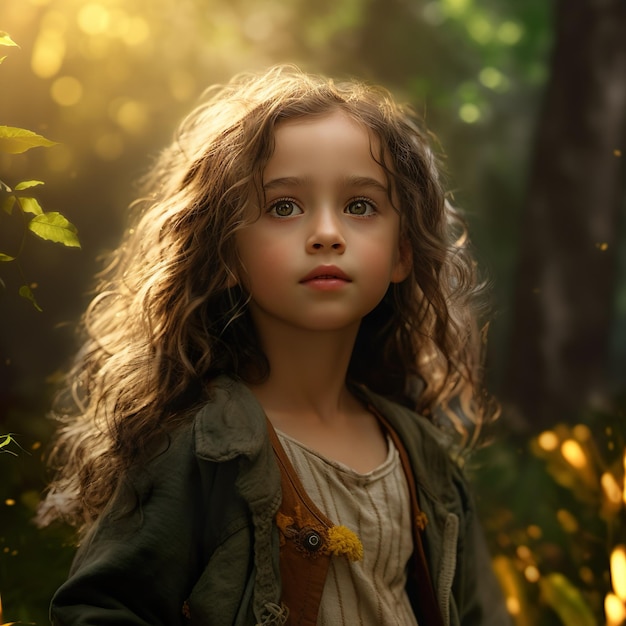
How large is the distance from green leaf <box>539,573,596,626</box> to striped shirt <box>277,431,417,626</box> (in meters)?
0.88

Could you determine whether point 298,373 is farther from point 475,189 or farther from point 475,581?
point 475,189

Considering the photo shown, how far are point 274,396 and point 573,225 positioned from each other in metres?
2.80

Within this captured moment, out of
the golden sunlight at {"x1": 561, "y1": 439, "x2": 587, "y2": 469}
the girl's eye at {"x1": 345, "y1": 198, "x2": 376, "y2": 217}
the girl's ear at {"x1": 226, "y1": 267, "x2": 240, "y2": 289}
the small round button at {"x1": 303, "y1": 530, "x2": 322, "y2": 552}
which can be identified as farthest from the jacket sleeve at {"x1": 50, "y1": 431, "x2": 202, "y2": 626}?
the golden sunlight at {"x1": 561, "y1": 439, "x2": 587, "y2": 469}

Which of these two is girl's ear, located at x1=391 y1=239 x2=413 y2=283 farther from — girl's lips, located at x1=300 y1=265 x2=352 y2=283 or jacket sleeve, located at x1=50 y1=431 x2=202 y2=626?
jacket sleeve, located at x1=50 y1=431 x2=202 y2=626

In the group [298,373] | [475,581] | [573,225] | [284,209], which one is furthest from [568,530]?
[573,225]

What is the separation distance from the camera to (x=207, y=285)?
71.3 inches

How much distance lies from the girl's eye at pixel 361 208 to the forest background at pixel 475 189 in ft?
1.98

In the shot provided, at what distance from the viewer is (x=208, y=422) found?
1637 mm

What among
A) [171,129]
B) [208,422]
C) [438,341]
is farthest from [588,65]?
[208,422]

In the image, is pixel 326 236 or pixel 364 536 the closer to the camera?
pixel 326 236

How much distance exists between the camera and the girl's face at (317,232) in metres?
1.68

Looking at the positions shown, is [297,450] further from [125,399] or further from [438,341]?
[438,341]

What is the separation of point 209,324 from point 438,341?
55cm

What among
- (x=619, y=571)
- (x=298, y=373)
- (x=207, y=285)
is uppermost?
(x=207, y=285)
